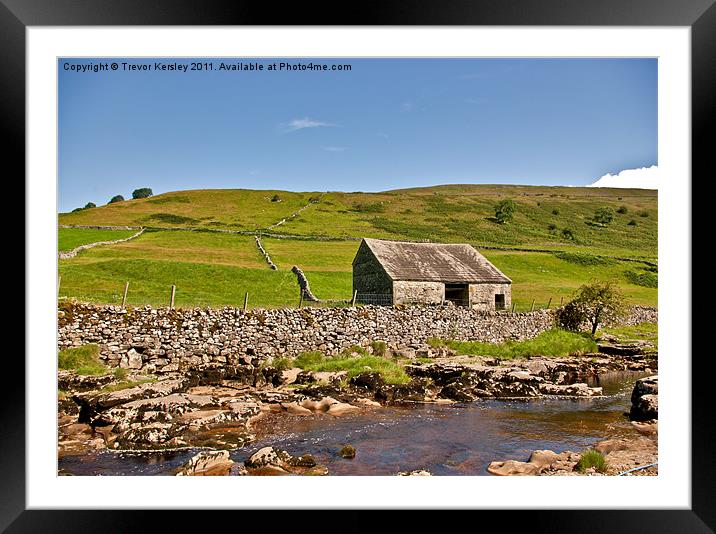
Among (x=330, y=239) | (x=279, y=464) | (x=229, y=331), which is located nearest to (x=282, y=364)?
(x=229, y=331)

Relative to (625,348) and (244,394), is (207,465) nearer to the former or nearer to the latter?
(244,394)

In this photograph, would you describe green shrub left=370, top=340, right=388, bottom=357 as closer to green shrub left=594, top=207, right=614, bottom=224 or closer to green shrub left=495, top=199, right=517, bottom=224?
green shrub left=495, top=199, right=517, bottom=224

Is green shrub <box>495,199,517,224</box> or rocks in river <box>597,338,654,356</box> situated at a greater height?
green shrub <box>495,199,517,224</box>

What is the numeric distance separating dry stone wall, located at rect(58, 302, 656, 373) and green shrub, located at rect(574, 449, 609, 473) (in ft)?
25.1

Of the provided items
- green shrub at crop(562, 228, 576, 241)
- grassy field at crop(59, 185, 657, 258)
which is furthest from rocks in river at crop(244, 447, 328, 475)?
green shrub at crop(562, 228, 576, 241)

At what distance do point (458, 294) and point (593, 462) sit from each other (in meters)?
13.5

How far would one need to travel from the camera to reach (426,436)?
695 centimetres

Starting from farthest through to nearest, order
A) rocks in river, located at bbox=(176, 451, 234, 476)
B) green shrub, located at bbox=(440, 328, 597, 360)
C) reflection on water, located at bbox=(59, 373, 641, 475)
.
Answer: green shrub, located at bbox=(440, 328, 597, 360) → reflection on water, located at bbox=(59, 373, 641, 475) → rocks in river, located at bbox=(176, 451, 234, 476)

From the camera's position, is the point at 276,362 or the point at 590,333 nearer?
the point at 276,362

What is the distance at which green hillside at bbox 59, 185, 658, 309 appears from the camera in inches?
806

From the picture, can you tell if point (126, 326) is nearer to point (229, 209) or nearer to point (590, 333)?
point (590, 333)

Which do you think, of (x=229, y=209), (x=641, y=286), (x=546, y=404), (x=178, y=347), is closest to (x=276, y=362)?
(x=178, y=347)

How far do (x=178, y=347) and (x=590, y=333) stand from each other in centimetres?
1500
